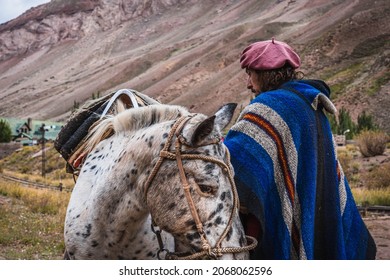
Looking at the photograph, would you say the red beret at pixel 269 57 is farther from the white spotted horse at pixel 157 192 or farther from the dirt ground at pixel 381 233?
the dirt ground at pixel 381 233

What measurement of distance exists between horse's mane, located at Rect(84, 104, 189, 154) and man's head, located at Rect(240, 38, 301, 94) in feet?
1.56

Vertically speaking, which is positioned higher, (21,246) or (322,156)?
(322,156)

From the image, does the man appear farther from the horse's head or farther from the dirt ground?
the dirt ground

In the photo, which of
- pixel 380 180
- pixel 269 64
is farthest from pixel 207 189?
pixel 380 180

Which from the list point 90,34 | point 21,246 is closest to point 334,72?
point 21,246

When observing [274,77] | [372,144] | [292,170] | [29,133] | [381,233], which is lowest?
[372,144]

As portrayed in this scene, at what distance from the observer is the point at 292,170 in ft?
7.08

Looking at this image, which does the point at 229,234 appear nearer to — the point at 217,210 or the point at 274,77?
the point at 217,210

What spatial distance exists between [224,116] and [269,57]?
1.80ft

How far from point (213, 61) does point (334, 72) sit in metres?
19.1

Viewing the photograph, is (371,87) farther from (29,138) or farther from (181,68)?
(181,68)

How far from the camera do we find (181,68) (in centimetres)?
5941

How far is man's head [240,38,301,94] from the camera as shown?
225cm

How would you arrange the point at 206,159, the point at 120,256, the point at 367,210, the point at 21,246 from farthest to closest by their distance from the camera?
the point at 367,210 → the point at 21,246 → the point at 120,256 → the point at 206,159
